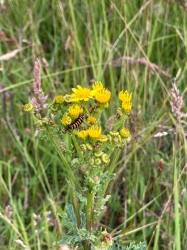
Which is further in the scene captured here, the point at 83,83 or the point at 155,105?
the point at 83,83

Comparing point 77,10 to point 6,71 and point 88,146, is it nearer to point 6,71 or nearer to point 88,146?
point 6,71

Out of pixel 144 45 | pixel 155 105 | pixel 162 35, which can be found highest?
pixel 162 35

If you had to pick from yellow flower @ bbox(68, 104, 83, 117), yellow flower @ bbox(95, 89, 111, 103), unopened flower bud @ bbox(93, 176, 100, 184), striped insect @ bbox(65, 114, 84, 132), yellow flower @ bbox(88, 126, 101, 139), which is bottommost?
unopened flower bud @ bbox(93, 176, 100, 184)

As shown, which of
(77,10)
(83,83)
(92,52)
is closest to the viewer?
(83,83)

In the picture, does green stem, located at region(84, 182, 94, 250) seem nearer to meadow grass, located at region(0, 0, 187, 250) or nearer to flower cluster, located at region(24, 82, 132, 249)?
flower cluster, located at region(24, 82, 132, 249)

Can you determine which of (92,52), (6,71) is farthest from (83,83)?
(6,71)

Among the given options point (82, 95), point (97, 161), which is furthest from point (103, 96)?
point (97, 161)

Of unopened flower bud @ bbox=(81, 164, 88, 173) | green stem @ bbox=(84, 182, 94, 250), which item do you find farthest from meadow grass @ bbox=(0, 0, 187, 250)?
unopened flower bud @ bbox=(81, 164, 88, 173)

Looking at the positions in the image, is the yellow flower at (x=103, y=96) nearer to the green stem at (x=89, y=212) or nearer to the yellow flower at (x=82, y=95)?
the yellow flower at (x=82, y=95)
